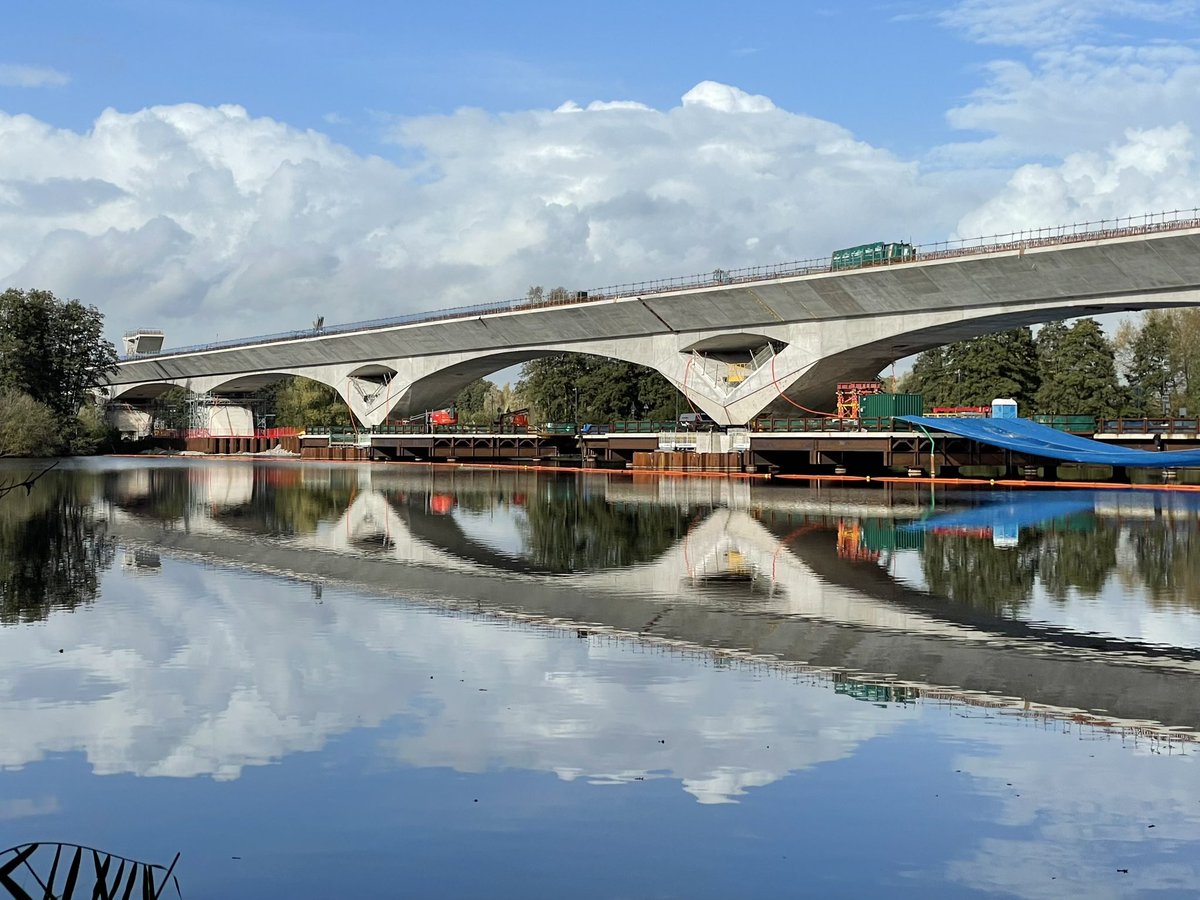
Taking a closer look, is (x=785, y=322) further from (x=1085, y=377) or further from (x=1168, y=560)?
(x=1168, y=560)

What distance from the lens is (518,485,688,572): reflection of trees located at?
24.7 meters

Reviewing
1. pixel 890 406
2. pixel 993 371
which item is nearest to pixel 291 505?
pixel 890 406

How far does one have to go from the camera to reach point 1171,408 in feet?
270

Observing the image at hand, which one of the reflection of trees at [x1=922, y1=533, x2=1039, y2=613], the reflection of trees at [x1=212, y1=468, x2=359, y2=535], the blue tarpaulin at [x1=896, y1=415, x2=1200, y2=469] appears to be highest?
the blue tarpaulin at [x1=896, y1=415, x2=1200, y2=469]

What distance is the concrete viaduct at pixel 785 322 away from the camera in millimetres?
49500

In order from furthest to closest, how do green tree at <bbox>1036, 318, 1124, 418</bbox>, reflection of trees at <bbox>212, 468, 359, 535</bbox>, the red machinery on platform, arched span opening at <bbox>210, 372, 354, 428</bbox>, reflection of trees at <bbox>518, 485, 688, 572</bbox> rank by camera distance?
arched span opening at <bbox>210, 372, 354, 428</bbox> → green tree at <bbox>1036, 318, 1124, 418</bbox> → the red machinery on platform → reflection of trees at <bbox>212, 468, 359, 535</bbox> → reflection of trees at <bbox>518, 485, 688, 572</bbox>

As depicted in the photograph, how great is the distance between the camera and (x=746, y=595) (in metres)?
19.5

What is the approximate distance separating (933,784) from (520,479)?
168ft

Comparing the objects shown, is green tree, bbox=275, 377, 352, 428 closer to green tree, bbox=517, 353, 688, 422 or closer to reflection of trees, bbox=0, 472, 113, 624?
green tree, bbox=517, 353, 688, 422

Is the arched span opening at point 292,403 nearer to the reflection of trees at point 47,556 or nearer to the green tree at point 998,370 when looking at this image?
the green tree at point 998,370

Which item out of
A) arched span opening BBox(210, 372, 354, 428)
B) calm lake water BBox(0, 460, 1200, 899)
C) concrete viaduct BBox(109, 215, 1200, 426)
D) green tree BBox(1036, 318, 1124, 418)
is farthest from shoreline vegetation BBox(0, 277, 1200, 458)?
calm lake water BBox(0, 460, 1200, 899)

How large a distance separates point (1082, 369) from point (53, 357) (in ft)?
229

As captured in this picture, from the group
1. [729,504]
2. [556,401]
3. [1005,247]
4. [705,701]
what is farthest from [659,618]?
[556,401]

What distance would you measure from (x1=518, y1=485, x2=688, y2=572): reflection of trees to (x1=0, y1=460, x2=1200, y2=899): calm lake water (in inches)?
13.3
